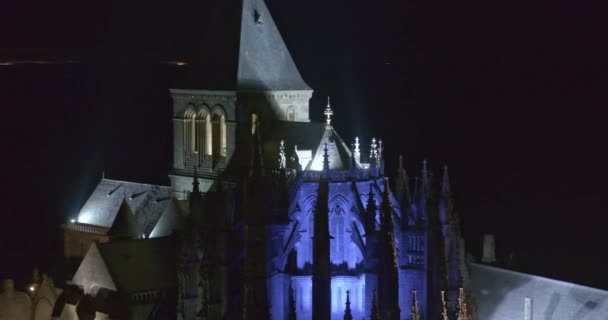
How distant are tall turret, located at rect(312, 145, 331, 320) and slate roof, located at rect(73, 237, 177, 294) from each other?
395 inches

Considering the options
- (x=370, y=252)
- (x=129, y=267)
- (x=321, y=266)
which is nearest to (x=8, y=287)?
(x=129, y=267)

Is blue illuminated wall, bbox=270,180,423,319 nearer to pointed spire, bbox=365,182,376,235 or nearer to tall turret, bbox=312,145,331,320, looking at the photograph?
pointed spire, bbox=365,182,376,235

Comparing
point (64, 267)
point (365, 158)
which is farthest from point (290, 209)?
point (64, 267)

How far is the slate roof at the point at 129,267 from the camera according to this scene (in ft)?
169

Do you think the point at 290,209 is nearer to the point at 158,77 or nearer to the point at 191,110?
the point at 191,110

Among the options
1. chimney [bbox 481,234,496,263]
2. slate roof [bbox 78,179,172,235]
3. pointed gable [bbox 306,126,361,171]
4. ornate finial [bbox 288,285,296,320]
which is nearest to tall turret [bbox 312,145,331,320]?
ornate finial [bbox 288,285,296,320]

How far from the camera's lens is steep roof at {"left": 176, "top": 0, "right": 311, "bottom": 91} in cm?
5722

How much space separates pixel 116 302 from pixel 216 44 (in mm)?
15722

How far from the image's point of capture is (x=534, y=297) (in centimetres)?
4622

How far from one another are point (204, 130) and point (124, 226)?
6901mm

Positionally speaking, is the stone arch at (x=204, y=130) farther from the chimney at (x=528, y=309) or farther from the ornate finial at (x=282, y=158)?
the chimney at (x=528, y=309)

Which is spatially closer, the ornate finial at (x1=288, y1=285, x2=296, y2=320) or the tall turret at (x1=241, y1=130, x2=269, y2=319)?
the ornate finial at (x1=288, y1=285, x2=296, y2=320)

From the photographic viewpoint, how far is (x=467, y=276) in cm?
5016

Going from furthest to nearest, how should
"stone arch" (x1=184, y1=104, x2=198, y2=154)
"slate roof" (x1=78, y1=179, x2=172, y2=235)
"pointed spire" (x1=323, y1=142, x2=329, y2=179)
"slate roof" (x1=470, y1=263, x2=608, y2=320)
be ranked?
"slate roof" (x1=78, y1=179, x2=172, y2=235) < "stone arch" (x1=184, y1=104, x2=198, y2=154) < "pointed spire" (x1=323, y1=142, x2=329, y2=179) < "slate roof" (x1=470, y1=263, x2=608, y2=320)
